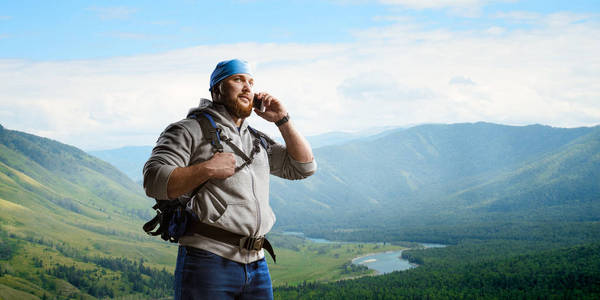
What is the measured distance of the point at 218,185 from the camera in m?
4.07

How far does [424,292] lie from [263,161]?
115842 millimetres

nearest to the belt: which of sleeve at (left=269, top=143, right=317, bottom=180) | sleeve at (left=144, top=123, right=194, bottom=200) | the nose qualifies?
sleeve at (left=144, top=123, right=194, bottom=200)

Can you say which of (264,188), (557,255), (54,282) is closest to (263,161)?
(264,188)

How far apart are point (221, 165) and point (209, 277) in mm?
883

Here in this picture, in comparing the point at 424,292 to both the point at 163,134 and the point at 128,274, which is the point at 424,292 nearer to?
the point at 128,274

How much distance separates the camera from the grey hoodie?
12.8ft

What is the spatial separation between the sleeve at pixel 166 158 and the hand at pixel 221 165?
0.25m

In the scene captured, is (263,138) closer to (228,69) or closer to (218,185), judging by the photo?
(228,69)

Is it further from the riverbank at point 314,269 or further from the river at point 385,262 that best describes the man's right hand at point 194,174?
the river at point 385,262

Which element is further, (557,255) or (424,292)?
(557,255)

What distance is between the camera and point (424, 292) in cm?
11319

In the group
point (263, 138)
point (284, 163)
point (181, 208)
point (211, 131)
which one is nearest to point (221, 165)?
point (211, 131)

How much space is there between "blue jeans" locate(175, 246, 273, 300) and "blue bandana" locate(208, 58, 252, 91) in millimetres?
1408

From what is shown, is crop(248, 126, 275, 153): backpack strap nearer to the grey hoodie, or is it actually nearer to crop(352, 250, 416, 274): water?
the grey hoodie
